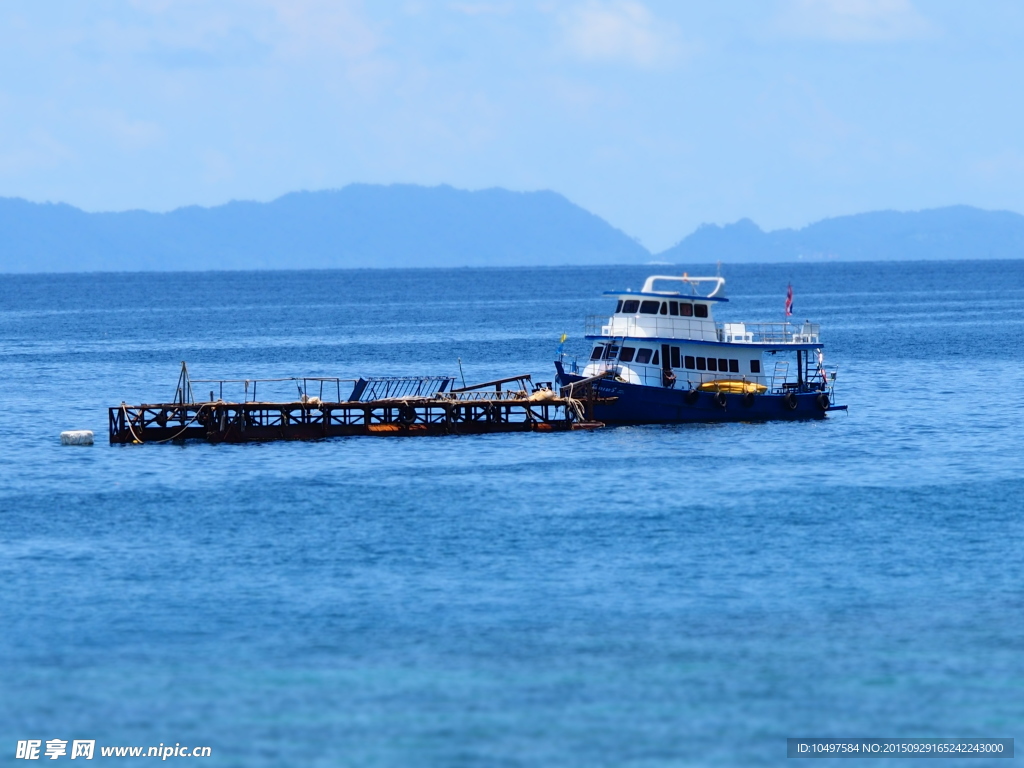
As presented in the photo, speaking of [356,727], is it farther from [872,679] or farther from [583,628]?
[872,679]

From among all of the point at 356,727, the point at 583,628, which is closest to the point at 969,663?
the point at 583,628

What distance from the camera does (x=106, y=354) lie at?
392ft

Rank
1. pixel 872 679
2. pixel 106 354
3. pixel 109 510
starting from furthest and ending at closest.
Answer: pixel 106 354 → pixel 109 510 → pixel 872 679

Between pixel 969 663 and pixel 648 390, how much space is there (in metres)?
35.9

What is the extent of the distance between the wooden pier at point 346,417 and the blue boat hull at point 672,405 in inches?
30.1

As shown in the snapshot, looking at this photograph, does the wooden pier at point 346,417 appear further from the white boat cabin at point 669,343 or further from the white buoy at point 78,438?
the white boat cabin at point 669,343

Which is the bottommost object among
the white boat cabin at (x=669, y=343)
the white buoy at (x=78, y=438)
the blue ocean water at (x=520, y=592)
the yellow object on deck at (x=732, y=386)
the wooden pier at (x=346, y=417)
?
the blue ocean water at (x=520, y=592)

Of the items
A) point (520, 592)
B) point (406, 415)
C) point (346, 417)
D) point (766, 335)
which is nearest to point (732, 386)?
point (766, 335)

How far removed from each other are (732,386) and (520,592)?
109 ft

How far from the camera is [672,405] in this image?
67312 millimetres

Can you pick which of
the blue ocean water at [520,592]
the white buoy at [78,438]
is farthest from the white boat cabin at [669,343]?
the white buoy at [78,438]

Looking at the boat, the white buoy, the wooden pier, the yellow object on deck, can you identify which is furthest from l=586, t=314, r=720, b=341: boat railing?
the white buoy

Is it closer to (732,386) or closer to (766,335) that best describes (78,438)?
(732,386)

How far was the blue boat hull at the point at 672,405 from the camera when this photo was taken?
220ft
